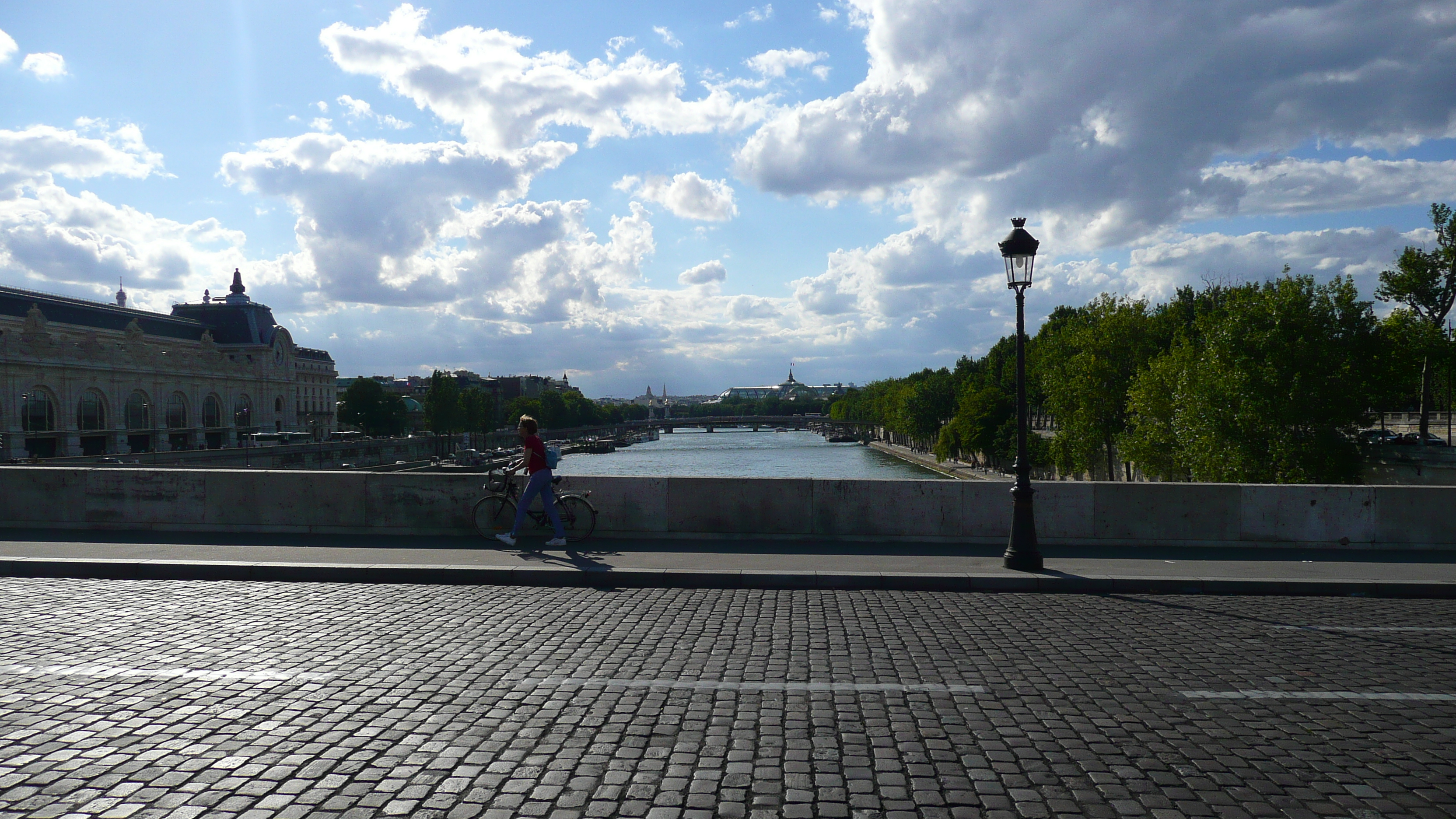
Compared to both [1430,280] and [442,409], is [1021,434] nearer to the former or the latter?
[1430,280]

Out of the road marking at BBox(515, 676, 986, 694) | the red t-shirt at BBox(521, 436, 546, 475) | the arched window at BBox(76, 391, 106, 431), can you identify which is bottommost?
the road marking at BBox(515, 676, 986, 694)

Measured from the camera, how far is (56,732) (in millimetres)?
4840

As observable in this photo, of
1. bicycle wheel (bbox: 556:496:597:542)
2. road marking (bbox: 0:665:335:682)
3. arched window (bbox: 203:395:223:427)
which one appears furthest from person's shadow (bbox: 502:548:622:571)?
arched window (bbox: 203:395:223:427)

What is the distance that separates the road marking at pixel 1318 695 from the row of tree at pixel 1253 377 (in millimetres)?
38833

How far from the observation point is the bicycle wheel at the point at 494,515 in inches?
488

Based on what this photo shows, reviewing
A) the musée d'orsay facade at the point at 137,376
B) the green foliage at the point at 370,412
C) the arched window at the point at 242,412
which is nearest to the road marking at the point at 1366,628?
the musée d'orsay facade at the point at 137,376

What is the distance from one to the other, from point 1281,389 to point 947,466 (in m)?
45.2

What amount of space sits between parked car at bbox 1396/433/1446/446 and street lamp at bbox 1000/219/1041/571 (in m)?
47.5

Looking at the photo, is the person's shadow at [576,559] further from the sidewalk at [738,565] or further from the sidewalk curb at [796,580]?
the sidewalk curb at [796,580]

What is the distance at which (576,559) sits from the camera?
1082 cm

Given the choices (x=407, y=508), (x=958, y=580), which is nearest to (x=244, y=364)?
(x=407, y=508)

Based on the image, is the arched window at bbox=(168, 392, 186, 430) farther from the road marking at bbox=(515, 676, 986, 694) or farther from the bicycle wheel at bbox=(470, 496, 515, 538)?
the road marking at bbox=(515, 676, 986, 694)

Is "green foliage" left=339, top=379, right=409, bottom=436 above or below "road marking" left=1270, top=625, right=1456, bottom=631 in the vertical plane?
above

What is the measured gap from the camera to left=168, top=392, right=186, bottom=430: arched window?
85.1 m
